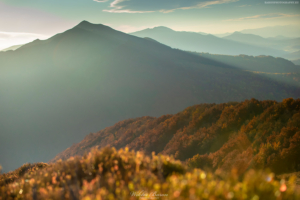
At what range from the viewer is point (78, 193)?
2.33m

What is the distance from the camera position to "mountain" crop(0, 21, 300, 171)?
159 ft

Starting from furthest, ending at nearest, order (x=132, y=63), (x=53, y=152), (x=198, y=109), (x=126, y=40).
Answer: (x=126, y=40), (x=132, y=63), (x=53, y=152), (x=198, y=109)

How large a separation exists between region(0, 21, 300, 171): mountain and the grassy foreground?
45519 mm

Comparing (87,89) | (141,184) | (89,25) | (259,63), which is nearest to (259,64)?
(259,63)

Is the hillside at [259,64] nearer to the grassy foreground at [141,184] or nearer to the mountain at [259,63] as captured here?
the mountain at [259,63]

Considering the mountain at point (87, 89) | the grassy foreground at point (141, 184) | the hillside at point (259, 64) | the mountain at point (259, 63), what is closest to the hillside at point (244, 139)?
the grassy foreground at point (141, 184)

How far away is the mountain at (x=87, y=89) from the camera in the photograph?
48.4m

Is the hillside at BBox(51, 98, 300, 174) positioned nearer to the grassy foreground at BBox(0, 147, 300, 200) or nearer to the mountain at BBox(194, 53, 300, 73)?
the grassy foreground at BBox(0, 147, 300, 200)

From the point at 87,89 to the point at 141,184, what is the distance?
64.6 m

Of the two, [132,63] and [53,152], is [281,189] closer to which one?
[53,152]

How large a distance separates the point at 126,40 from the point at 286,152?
9141 cm

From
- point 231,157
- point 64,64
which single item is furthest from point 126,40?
point 231,157

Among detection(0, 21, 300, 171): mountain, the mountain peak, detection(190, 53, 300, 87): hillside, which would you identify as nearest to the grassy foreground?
detection(0, 21, 300, 171): mountain

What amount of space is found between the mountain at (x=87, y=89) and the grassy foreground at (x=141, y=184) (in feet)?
149
